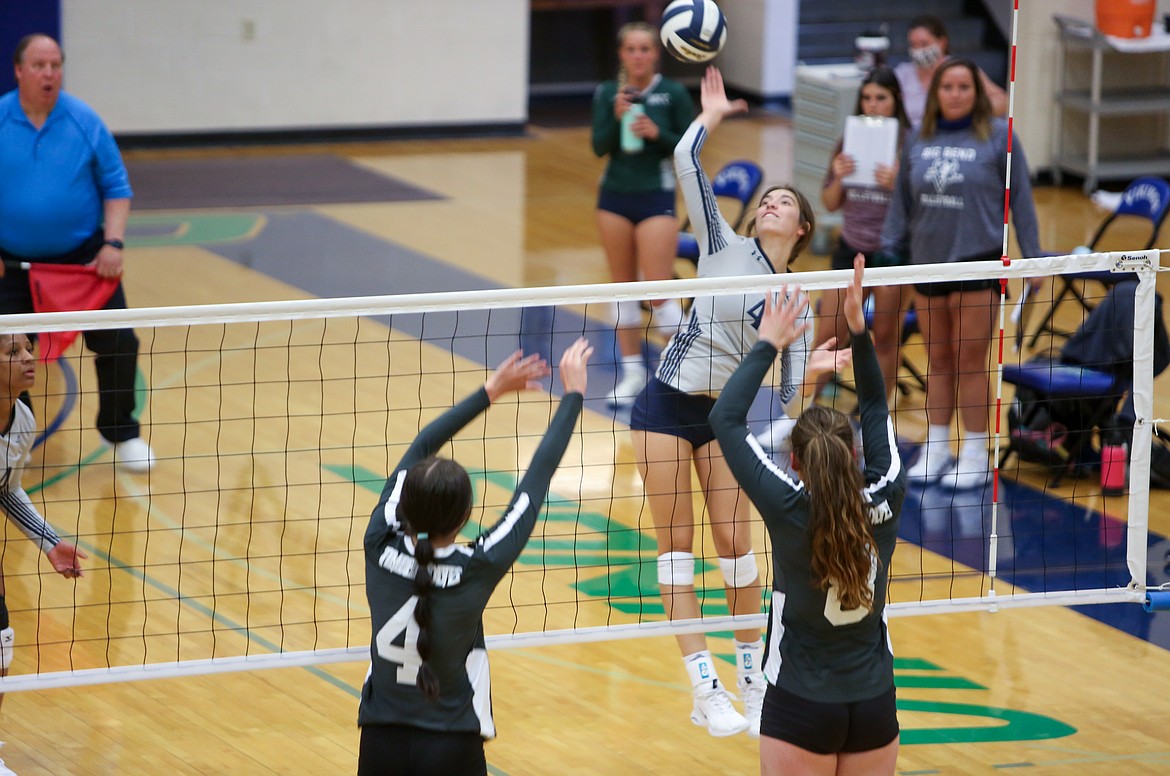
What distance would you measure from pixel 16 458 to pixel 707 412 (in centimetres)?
216

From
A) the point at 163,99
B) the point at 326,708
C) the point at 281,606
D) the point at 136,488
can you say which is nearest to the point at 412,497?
the point at 326,708

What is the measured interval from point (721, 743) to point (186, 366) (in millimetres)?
4419

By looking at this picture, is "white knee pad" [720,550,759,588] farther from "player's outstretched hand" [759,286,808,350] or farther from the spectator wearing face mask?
the spectator wearing face mask

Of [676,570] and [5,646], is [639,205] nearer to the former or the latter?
[676,570]

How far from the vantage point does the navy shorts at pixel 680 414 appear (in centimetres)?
493

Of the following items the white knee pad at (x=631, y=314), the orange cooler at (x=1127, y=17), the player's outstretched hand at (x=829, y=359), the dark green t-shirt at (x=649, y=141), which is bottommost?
the white knee pad at (x=631, y=314)

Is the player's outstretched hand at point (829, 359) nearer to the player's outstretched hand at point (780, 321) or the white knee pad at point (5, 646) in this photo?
the player's outstretched hand at point (780, 321)

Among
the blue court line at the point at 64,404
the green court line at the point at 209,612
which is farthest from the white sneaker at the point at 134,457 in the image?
the green court line at the point at 209,612

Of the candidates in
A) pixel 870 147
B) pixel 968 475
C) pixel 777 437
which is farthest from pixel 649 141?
pixel 968 475

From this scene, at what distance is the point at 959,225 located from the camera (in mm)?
7043

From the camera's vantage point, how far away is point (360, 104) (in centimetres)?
1512

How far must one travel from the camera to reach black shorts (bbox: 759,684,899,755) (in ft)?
12.1

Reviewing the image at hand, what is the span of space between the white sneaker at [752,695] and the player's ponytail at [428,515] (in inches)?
A: 71.1

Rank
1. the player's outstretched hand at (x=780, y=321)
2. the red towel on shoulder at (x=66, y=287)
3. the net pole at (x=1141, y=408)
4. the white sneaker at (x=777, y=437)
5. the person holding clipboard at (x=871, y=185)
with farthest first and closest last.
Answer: the person holding clipboard at (x=871, y=185), the white sneaker at (x=777, y=437), the red towel on shoulder at (x=66, y=287), the net pole at (x=1141, y=408), the player's outstretched hand at (x=780, y=321)
